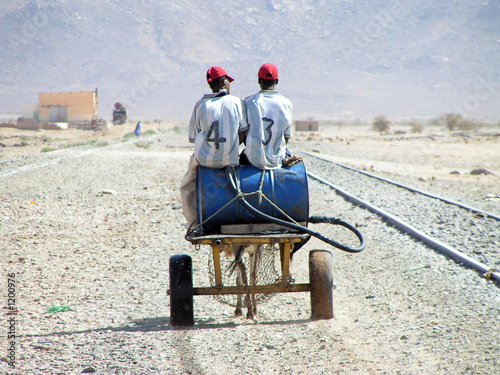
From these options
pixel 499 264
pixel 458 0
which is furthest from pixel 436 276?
pixel 458 0

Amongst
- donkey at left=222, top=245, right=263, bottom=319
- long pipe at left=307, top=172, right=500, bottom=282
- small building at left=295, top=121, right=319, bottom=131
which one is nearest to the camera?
donkey at left=222, top=245, right=263, bottom=319

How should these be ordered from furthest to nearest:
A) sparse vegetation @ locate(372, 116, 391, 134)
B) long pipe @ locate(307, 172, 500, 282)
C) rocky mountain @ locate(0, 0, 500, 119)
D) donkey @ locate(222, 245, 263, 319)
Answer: rocky mountain @ locate(0, 0, 500, 119) → sparse vegetation @ locate(372, 116, 391, 134) → long pipe @ locate(307, 172, 500, 282) → donkey @ locate(222, 245, 263, 319)

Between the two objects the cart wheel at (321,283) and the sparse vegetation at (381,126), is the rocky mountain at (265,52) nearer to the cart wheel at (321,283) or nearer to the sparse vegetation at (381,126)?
the sparse vegetation at (381,126)

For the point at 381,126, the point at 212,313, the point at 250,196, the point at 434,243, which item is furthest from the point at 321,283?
the point at 381,126

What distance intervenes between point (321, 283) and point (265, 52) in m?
139

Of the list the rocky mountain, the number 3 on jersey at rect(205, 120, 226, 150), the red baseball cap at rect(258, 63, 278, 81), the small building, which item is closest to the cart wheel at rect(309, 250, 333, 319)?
the number 3 on jersey at rect(205, 120, 226, 150)

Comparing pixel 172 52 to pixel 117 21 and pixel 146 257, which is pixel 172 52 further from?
pixel 146 257

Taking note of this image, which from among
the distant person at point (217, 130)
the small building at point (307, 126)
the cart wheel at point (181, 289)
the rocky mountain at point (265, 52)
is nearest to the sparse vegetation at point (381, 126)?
the small building at point (307, 126)

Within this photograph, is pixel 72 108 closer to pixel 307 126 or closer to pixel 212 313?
pixel 307 126

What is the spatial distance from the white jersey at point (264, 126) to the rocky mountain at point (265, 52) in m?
106

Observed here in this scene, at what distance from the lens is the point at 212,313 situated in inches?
231

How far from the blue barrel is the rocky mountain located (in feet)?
348

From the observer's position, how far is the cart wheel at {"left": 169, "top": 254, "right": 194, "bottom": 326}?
514 centimetres

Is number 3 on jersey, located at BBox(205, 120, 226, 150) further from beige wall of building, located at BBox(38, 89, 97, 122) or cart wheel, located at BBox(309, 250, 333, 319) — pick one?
beige wall of building, located at BBox(38, 89, 97, 122)
